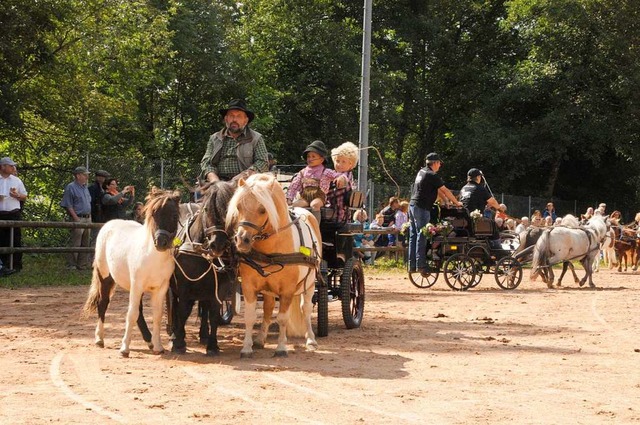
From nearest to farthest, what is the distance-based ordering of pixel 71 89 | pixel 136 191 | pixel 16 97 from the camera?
pixel 16 97 < pixel 136 191 < pixel 71 89

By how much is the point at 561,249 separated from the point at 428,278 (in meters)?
2.96

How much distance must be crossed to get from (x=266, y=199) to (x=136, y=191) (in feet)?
47.0

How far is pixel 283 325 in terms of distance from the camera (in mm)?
10742

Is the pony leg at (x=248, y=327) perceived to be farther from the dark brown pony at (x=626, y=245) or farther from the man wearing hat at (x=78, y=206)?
the dark brown pony at (x=626, y=245)

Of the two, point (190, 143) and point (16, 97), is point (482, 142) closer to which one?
point (190, 143)

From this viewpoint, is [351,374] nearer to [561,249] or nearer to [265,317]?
[265,317]

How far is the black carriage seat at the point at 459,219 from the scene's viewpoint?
67.7ft

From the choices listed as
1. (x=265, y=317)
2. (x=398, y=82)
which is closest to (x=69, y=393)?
(x=265, y=317)

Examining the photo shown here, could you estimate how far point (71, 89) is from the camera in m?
25.9

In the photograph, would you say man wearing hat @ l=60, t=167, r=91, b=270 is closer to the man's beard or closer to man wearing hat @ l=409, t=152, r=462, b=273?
Answer: man wearing hat @ l=409, t=152, r=462, b=273

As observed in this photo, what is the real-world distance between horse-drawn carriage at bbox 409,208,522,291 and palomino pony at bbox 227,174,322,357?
9.45 metres

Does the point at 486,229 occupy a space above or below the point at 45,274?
above

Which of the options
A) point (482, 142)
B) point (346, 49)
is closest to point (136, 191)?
point (346, 49)

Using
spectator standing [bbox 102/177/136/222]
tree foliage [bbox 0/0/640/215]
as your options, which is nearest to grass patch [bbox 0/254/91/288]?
spectator standing [bbox 102/177/136/222]
